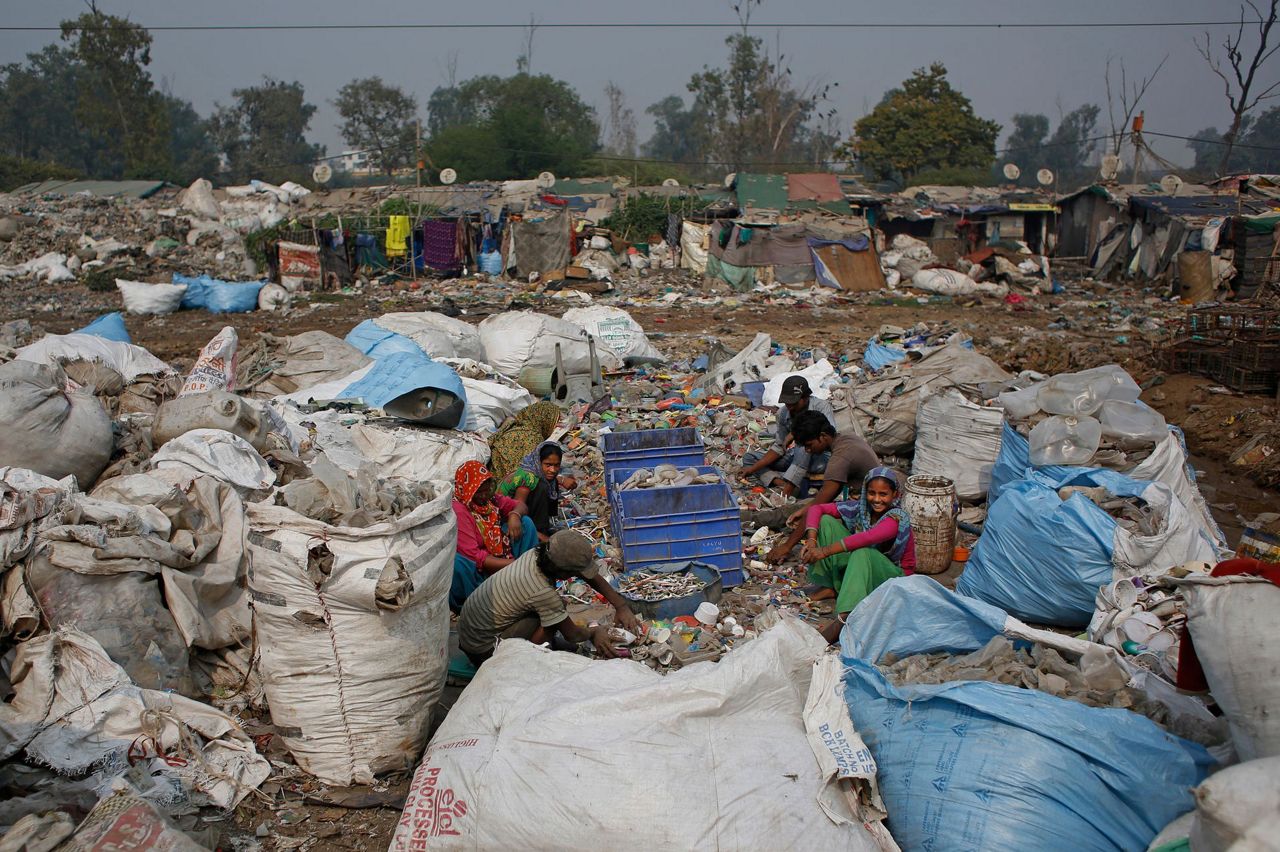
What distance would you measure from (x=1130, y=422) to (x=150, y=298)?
555 inches

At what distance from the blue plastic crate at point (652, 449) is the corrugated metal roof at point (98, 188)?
2494 centimetres

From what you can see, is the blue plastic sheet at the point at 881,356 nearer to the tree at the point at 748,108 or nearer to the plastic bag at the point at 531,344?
the plastic bag at the point at 531,344

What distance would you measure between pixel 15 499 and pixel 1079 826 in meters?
3.44

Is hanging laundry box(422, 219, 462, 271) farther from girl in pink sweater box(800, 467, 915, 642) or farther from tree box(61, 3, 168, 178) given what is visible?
tree box(61, 3, 168, 178)

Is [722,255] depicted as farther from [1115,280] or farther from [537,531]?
[537,531]

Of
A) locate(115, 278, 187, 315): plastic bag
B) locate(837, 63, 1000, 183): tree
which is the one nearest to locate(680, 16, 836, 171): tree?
locate(837, 63, 1000, 183): tree

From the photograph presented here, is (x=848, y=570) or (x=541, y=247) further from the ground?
(x=541, y=247)

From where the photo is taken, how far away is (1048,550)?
4.11m

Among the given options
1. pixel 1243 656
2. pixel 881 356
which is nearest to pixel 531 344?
pixel 881 356

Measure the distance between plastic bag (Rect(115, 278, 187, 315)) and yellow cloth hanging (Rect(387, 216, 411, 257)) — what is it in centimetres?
477

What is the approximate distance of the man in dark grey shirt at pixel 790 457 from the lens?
573 cm

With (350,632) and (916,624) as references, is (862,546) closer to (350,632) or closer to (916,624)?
(916,624)

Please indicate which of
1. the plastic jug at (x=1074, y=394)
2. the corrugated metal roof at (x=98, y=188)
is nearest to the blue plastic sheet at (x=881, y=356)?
the plastic jug at (x=1074, y=394)

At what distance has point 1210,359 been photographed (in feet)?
28.8
